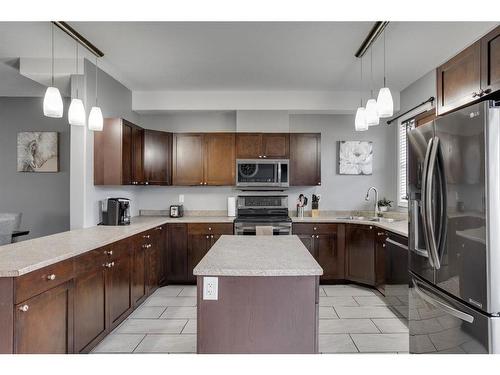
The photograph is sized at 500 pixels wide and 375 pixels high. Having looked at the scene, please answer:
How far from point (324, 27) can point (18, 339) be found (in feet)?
9.78

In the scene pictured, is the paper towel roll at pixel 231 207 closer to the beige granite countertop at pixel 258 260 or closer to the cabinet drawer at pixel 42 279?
the beige granite countertop at pixel 258 260

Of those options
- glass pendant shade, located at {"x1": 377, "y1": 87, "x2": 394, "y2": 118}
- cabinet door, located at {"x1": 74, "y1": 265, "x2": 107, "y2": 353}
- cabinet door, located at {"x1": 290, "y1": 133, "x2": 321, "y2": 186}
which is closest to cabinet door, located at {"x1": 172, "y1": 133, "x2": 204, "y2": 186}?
cabinet door, located at {"x1": 290, "y1": 133, "x2": 321, "y2": 186}

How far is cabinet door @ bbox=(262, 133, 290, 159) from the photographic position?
437cm

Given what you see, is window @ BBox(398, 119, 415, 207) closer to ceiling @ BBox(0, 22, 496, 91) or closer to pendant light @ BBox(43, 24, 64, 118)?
ceiling @ BBox(0, 22, 496, 91)

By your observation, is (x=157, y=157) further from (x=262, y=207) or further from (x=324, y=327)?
(x=324, y=327)

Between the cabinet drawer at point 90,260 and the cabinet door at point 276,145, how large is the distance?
8.39 ft

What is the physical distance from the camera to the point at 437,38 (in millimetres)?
2820

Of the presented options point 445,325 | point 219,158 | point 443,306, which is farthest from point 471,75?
point 219,158

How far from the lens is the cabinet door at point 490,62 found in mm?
1540

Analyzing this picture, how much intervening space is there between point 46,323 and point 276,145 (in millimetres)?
3326

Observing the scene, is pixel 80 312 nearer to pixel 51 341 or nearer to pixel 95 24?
pixel 51 341

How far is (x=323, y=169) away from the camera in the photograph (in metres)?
4.71
